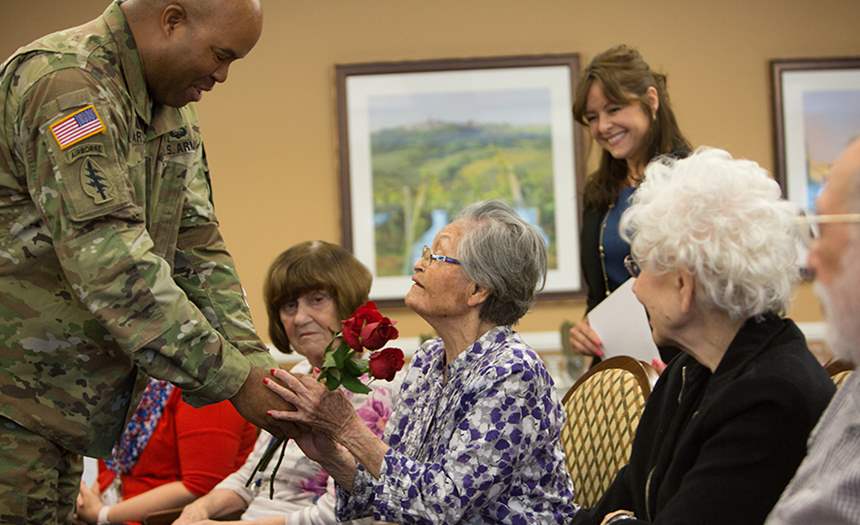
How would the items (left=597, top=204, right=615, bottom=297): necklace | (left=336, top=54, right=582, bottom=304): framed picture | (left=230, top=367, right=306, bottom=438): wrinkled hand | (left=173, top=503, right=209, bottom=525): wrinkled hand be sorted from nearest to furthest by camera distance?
1. (left=230, top=367, right=306, bottom=438): wrinkled hand
2. (left=173, top=503, right=209, bottom=525): wrinkled hand
3. (left=597, top=204, right=615, bottom=297): necklace
4. (left=336, top=54, right=582, bottom=304): framed picture

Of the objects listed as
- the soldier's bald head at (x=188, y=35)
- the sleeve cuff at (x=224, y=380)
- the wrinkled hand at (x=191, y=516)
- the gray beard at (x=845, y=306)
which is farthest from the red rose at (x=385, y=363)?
the wrinkled hand at (x=191, y=516)

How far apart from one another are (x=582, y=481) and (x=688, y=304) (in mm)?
810

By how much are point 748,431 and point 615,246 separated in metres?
1.55

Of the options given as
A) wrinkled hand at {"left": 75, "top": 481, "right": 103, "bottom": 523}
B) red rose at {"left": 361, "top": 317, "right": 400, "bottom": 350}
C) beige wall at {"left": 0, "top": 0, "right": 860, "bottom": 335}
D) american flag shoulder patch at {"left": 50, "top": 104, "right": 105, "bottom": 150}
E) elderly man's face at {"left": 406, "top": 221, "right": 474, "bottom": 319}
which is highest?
beige wall at {"left": 0, "top": 0, "right": 860, "bottom": 335}

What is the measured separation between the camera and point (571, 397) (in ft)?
8.36

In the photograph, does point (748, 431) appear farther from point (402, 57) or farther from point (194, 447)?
point (402, 57)

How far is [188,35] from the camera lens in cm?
201

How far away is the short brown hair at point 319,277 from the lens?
111 inches

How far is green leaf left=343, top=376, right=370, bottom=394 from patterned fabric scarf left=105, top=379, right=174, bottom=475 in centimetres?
119

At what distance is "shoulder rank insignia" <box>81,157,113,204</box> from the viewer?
6.10 feet

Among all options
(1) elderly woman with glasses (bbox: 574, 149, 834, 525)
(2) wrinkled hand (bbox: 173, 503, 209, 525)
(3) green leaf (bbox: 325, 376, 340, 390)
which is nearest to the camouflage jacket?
(3) green leaf (bbox: 325, 376, 340, 390)

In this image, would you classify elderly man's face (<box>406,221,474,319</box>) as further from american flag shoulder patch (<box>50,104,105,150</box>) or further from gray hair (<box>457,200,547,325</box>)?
american flag shoulder patch (<box>50,104,105,150</box>)

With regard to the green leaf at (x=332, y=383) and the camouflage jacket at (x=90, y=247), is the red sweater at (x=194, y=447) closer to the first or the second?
the camouflage jacket at (x=90, y=247)

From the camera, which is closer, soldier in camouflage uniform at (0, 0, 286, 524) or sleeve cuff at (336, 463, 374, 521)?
soldier in camouflage uniform at (0, 0, 286, 524)
